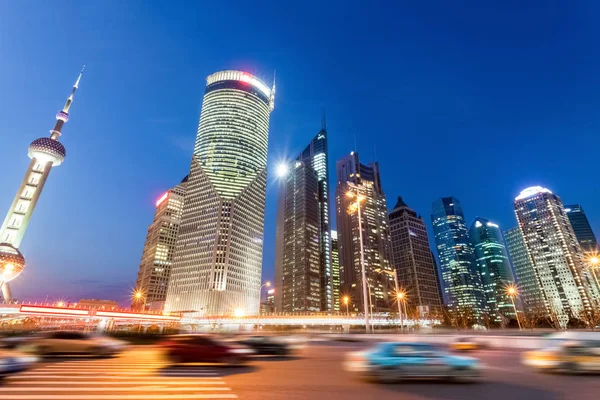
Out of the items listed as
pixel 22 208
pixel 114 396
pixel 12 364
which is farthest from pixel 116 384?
pixel 22 208

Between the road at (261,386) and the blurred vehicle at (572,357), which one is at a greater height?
the blurred vehicle at (572,357)

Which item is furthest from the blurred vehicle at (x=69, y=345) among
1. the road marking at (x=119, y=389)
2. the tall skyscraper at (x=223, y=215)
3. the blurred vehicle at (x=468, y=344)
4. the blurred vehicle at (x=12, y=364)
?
the tall skyscraper at (x=223, y=215)

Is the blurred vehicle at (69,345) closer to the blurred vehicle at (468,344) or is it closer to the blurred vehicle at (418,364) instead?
the blurred vehicle at (418,364)

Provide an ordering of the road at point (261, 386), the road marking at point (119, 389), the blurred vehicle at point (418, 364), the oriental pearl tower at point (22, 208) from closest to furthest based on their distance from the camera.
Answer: the road at point (261, 386), the road marking at point (119, 389), the blurred vehicle at point (418, 364), the oriental pearl tower at point (22, 208)

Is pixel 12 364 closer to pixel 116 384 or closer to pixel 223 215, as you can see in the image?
pixel 116 384

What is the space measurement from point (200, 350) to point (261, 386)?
562cm

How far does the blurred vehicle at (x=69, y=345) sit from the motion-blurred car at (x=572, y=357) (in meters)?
22.2

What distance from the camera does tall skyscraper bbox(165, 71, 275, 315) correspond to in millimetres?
154550

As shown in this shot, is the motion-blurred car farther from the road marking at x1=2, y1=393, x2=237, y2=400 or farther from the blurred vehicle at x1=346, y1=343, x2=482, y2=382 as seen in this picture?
the road marking at x1=2, y1=393, x2=237, y2=400

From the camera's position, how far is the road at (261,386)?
8.27 m

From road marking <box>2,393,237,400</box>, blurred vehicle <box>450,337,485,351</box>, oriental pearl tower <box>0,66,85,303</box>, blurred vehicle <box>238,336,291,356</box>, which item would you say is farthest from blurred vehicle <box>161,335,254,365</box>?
oriental pearl tower <box>0,66,85,303</box>

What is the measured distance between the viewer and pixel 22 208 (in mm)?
142000

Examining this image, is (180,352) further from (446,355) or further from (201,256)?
(201,256)

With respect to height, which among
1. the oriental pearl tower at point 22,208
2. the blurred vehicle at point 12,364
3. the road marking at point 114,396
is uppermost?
the oriental pearl tower at point 22,208
